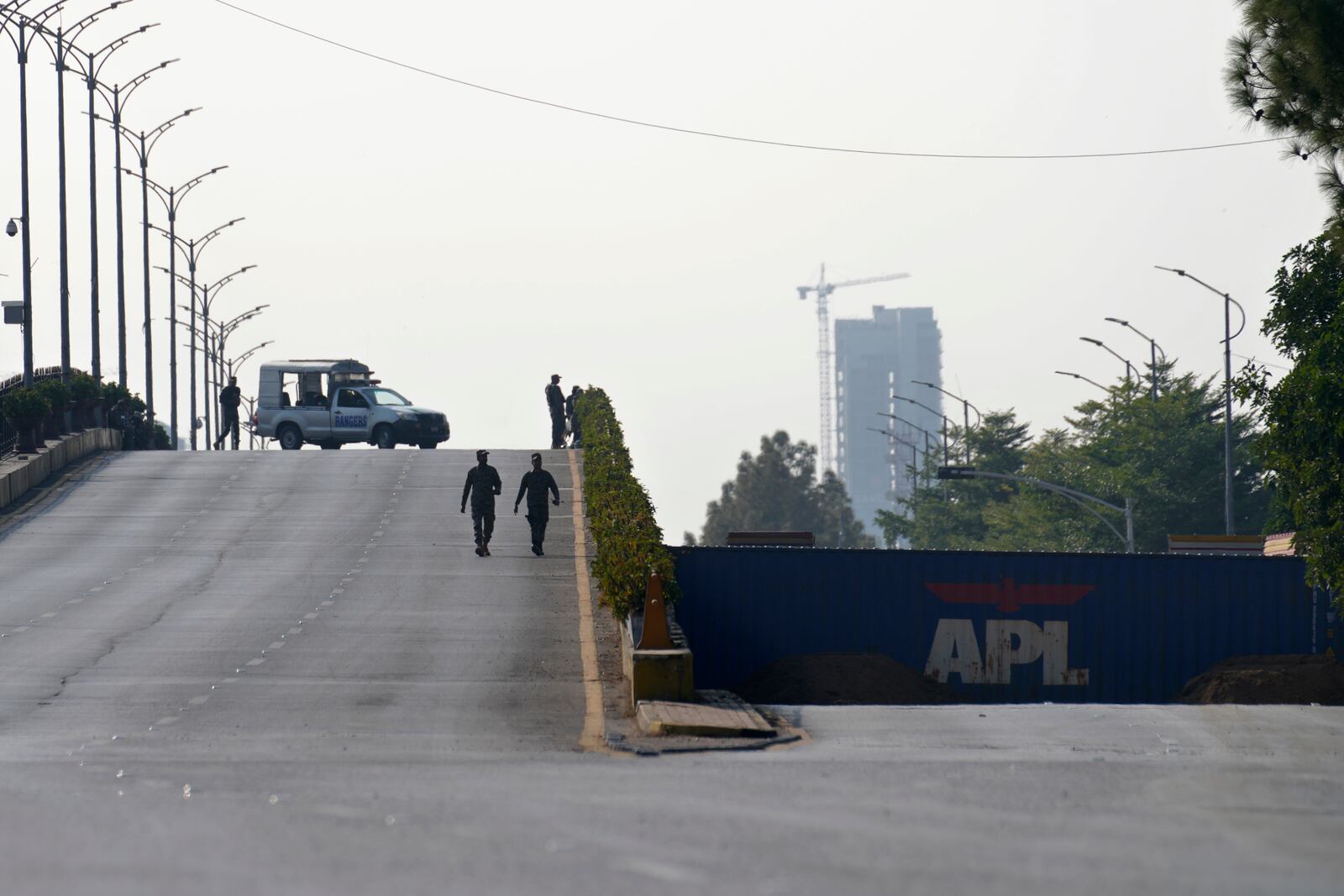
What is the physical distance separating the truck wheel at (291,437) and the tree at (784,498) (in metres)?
121

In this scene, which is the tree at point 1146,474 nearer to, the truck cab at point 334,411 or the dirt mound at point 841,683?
the truck cab at point 334,411

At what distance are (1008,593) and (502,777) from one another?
58.2 ft

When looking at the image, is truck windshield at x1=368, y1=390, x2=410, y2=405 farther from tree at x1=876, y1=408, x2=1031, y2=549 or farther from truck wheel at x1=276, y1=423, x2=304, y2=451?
tree at x1=876, y1=408, x2=1031, y2=549

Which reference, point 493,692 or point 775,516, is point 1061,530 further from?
point 775,516

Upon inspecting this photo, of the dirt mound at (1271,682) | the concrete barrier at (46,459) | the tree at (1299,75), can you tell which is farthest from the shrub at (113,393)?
the tree at (1299,75)

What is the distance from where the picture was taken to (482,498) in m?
30.3

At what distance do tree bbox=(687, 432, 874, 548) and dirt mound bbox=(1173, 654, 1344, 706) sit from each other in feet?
467

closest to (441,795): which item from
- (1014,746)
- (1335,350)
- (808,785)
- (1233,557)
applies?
(808,785)

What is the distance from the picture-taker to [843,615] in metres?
28.9

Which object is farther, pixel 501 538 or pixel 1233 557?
pixel 501 538

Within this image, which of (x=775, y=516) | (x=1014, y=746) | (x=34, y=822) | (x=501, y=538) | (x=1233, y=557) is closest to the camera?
(x=34, y=822)

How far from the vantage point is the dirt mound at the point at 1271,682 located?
2683 centimetres

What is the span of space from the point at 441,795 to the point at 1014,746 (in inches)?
208

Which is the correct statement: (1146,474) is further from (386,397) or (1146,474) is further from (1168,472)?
(386,397)
